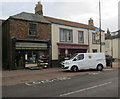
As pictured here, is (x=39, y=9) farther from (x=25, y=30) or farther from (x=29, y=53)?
(x=29, y=53)

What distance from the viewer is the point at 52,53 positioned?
19500 millimetres

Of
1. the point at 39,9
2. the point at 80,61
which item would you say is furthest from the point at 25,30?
the point at 80,61

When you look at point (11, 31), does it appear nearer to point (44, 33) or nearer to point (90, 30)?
point (44, 33)

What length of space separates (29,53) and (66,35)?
23.2 ft

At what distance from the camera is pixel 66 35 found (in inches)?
850

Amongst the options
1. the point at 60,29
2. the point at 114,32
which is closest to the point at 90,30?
the point at 60,29

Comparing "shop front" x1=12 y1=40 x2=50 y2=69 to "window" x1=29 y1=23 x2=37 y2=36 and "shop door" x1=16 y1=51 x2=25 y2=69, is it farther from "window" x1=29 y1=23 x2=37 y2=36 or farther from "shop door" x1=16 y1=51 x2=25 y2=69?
"window" x1=29 y1=23 x2=37 y2=36

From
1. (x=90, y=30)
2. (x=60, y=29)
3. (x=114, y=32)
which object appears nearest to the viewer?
(x=60, y=29)

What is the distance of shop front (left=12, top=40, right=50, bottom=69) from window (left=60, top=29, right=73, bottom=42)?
3.10m

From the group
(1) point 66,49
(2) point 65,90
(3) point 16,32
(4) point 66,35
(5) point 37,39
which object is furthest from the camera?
(4) point 66,35

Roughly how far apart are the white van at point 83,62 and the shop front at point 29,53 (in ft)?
15.5

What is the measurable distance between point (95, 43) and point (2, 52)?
1676 cm

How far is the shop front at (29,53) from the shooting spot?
16.6 meters

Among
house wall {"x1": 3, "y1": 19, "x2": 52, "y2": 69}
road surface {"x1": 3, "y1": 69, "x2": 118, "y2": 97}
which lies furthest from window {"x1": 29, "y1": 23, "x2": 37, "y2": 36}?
road surface {"x1": 3, "y1": 69, "x2": 118, "y2": 97}
